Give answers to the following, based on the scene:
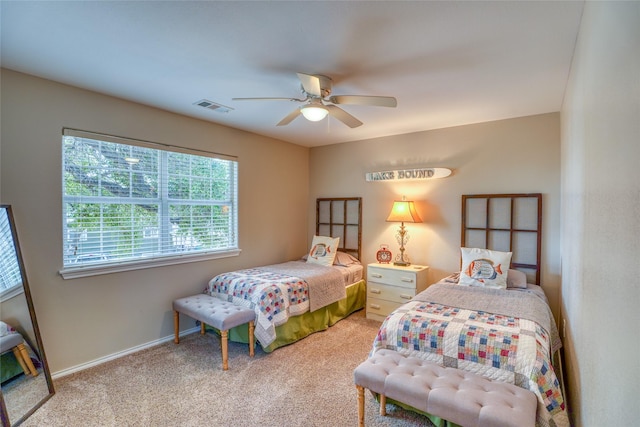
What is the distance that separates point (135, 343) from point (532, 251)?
4279mm

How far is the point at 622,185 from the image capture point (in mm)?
965

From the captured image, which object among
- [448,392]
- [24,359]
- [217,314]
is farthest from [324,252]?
[24,359]

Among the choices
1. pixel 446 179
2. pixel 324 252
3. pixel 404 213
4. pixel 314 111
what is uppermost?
pixel 314 111

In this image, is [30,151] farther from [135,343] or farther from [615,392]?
[615,392]

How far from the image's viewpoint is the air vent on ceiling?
3.09 meters

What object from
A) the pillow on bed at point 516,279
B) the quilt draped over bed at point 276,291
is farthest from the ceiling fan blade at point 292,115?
the pillow on bed at point 516,279

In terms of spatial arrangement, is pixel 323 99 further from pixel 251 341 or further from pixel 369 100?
pixel 251 341

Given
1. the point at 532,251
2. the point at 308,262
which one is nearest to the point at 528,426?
the point at 532,251

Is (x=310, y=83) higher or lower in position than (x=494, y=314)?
higher

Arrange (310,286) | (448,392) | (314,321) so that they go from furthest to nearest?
(314,321)
(310,286)
(448,392)

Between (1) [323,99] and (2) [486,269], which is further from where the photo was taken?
(2) [486,269]

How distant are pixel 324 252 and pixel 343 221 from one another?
691mm

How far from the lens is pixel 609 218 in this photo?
3.71 ft

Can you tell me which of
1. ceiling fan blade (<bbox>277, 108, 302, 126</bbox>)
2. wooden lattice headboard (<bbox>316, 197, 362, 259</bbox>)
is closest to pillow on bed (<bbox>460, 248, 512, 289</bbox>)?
wooden lattice headboard (<bbox>316, 197, 362, 259</bbox>)
